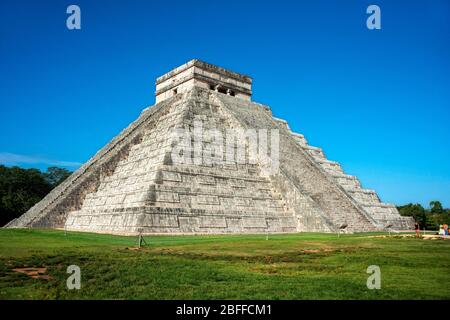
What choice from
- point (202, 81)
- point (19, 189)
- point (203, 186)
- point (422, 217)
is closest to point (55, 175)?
point (19, 189)

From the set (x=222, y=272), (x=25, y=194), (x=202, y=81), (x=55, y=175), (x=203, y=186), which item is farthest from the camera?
(x=55, y=175)

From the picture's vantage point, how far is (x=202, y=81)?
111ft

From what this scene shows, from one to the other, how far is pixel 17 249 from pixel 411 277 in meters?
11.6

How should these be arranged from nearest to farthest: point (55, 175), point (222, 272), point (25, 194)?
point (222, 272)
point (25, 194)
point (55, 175)

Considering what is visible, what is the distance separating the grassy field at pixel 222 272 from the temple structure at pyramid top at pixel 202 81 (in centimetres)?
2151

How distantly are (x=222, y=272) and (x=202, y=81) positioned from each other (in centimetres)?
2661

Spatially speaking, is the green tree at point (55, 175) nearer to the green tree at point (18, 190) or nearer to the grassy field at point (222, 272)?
the green tree at point (18, 190)

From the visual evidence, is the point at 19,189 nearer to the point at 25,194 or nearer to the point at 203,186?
the point at 25,194

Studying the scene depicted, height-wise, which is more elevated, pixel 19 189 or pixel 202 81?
pixel 202 81

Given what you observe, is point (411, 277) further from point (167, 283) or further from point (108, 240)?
point (108, 240)

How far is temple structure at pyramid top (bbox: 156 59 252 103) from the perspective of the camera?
33531 millimetres

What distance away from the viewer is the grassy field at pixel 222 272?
6902 millimetres

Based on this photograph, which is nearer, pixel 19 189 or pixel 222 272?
pixel 222 272

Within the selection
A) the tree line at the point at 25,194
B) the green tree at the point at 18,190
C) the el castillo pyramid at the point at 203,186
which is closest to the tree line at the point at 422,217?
the tree line at the point at 25,194
